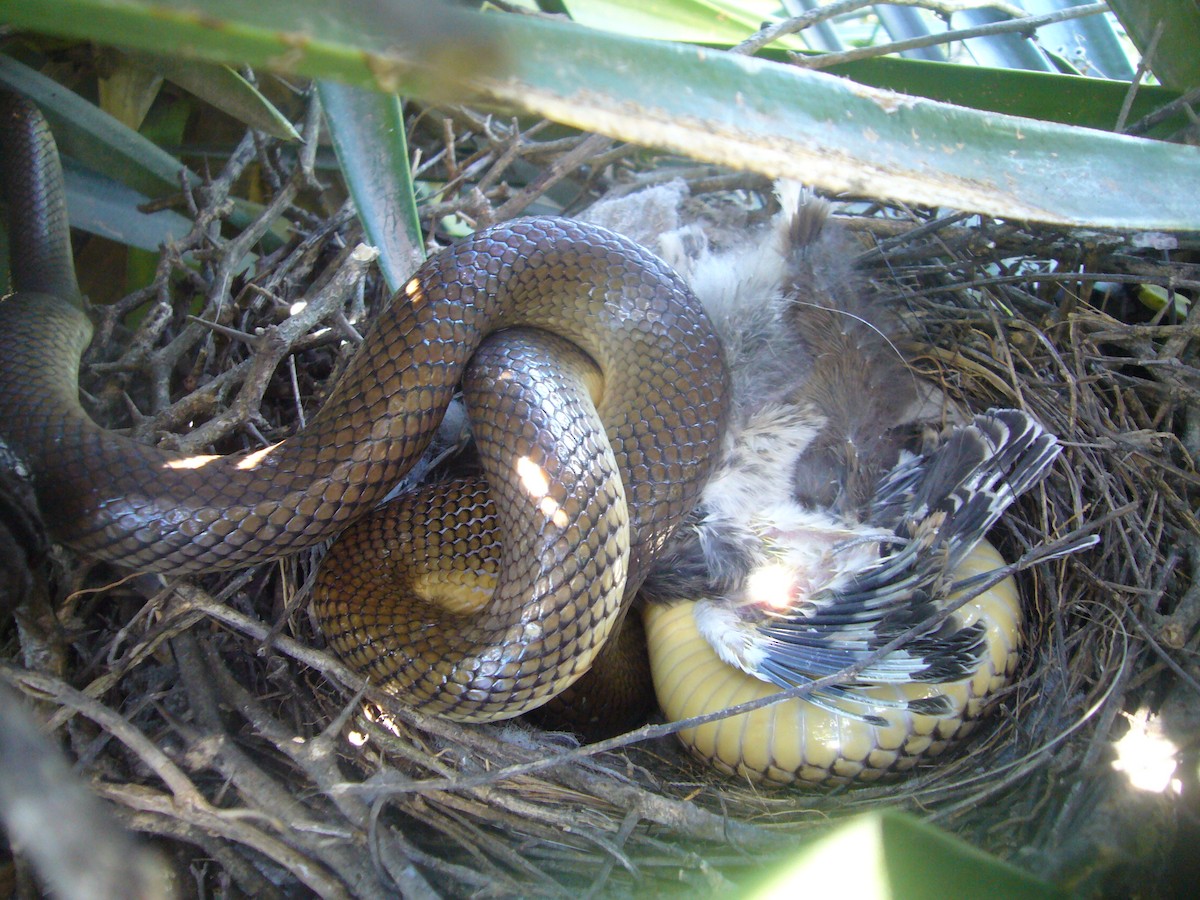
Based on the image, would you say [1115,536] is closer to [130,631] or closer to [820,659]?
[820,659]

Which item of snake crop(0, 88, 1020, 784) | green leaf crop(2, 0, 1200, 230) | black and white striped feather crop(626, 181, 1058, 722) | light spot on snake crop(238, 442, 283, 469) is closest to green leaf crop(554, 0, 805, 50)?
black and white striped feather crop(626, 181, 1058, 722)

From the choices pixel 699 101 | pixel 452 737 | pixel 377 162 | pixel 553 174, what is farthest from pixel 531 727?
pixel 553 174

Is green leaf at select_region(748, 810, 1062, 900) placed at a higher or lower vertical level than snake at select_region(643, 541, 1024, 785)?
higher

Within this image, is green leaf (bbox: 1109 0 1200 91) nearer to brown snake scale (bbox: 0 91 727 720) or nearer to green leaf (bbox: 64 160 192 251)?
brown snake scale (bbox: 0 91 727 720)

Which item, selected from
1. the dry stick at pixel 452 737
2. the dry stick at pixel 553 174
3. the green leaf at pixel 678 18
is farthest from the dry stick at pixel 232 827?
the green leaf at pixel 678 18

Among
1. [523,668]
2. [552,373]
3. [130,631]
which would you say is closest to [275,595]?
[130,631]
